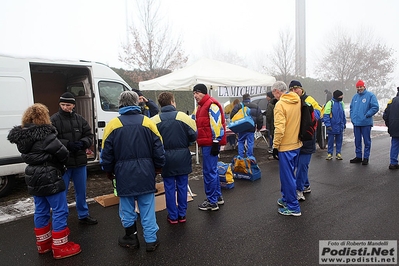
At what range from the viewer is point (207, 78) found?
25.5ft

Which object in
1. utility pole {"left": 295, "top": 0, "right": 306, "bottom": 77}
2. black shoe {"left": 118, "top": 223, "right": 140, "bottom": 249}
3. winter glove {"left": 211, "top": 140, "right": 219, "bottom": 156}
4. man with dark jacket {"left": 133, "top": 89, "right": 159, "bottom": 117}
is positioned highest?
utility pole {"left": 295, "top": 0, "right": 306, "bottom": 77}

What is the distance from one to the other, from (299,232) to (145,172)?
2.18 metres

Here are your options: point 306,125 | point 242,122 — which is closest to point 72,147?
point 306,125

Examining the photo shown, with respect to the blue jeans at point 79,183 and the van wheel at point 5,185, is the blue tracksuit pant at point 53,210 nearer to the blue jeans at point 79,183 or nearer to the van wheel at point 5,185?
the blue jeans at point 79,183

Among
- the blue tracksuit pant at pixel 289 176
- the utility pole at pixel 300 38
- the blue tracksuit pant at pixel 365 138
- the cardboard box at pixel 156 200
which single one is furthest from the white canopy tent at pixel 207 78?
the utility pole at pixel 300 38

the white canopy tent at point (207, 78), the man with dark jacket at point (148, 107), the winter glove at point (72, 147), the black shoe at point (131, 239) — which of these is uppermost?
the white canopy tent at point (207, 78)

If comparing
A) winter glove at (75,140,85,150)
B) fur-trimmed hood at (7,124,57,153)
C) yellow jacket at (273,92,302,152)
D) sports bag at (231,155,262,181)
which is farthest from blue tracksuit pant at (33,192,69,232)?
sports bag at (231,155,262,181)

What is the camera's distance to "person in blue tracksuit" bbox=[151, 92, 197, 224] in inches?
158

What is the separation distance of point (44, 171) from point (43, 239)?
0.87 metres

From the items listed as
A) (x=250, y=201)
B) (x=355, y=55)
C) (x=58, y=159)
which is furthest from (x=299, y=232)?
(x=355, y=55)

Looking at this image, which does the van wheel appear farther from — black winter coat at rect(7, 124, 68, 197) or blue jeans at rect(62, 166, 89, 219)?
black winter coat at rect(7, 124, 68, 197)

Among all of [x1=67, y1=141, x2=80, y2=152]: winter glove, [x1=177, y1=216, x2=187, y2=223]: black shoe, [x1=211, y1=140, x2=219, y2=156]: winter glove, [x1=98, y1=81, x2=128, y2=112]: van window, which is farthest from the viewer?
[x1=98, y1=81, x2=128, y2=112]: van window

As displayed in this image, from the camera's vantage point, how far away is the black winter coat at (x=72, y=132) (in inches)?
156

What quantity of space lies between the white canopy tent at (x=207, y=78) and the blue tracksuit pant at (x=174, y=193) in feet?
13.2
